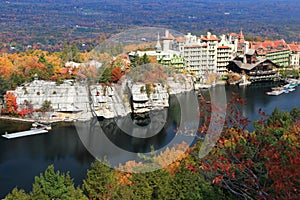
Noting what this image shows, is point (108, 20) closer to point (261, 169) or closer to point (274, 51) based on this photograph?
point (274, 51)

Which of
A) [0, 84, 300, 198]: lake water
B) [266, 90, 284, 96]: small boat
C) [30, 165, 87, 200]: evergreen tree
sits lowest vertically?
[0, 84, 300, 198]: lake water

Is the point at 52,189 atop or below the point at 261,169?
below

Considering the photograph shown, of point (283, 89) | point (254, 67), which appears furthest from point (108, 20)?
point (283, 89)

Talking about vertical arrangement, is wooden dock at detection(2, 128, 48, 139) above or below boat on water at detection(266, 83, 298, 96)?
below

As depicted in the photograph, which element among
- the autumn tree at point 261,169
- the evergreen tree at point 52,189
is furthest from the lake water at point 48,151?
the autumn tree at point 261,169

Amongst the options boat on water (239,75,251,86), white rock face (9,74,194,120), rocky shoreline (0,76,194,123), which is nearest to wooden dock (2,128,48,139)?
rocky shoreline (0,76,194,123)

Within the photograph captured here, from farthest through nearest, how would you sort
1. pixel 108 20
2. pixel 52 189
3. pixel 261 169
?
pixel 108 20, pixel 52 189, pixel 261 169

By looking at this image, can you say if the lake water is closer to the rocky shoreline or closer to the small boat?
the rocky shoreline

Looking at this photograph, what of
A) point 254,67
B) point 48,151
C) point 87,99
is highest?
point 254,67
